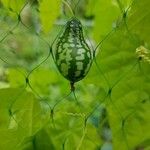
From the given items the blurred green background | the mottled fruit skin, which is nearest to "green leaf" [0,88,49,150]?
the blurred green background

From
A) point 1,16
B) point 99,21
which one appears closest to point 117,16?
point 99,21

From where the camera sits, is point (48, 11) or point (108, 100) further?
point (108, 100)

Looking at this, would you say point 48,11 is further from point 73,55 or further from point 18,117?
point 18,117

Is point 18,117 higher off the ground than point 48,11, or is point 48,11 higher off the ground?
point 48,11

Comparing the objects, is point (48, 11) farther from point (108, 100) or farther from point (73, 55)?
point (108, 100)

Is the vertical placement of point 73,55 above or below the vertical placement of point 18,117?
above

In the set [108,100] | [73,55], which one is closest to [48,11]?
[73,55]

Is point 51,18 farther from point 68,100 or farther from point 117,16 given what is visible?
point 68,100
